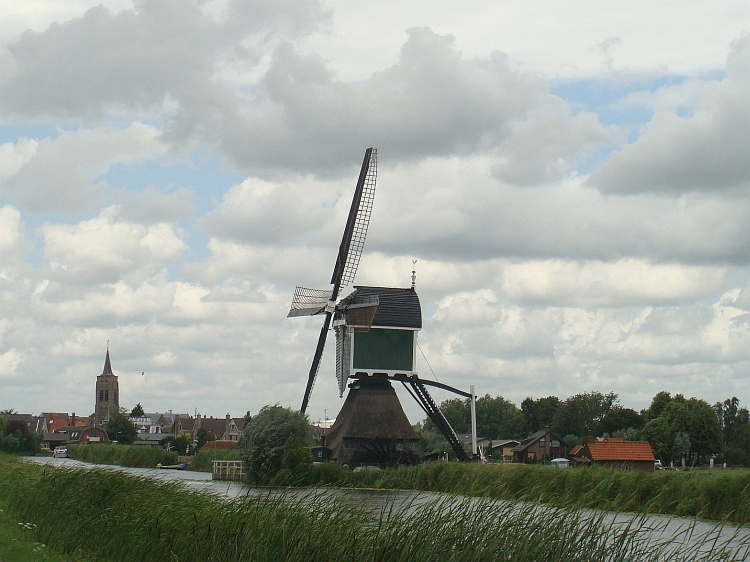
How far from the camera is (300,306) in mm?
50156

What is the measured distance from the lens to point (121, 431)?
288 feet

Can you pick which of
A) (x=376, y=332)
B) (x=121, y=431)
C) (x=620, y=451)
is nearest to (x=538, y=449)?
(x=620, y=451)

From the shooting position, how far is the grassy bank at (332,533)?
9.97 m

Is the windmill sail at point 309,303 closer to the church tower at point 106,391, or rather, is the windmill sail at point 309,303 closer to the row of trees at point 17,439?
the row of trees at point 17,439

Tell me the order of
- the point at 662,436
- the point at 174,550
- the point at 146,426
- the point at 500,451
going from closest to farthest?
the point at 174,550 < the point at 662,436 < the point at 500,451 < the point at 146,426

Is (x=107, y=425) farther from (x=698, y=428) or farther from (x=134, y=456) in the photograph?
(x=698, y=428)

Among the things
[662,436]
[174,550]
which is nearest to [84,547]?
[174,550]

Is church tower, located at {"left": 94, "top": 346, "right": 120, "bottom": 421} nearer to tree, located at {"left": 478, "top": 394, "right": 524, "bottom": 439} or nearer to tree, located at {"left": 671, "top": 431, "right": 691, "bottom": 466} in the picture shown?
tree, located at {"left": 478, "top": 394, "right": 524, "bottom": 439}

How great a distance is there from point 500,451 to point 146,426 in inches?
2553

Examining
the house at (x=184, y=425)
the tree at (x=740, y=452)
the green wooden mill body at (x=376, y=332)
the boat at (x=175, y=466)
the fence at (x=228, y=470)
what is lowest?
the boat at (x=175, y=466)

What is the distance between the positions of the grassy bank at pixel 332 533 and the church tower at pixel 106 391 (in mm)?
137737

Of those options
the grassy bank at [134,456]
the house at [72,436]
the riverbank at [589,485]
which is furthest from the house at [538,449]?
the house at [72,436]

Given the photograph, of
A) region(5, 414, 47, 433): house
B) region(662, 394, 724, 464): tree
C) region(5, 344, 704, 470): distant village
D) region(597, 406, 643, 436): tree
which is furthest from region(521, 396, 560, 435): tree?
region(5, 414, 47, 433): house

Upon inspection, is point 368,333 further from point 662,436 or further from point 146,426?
point 146,426
